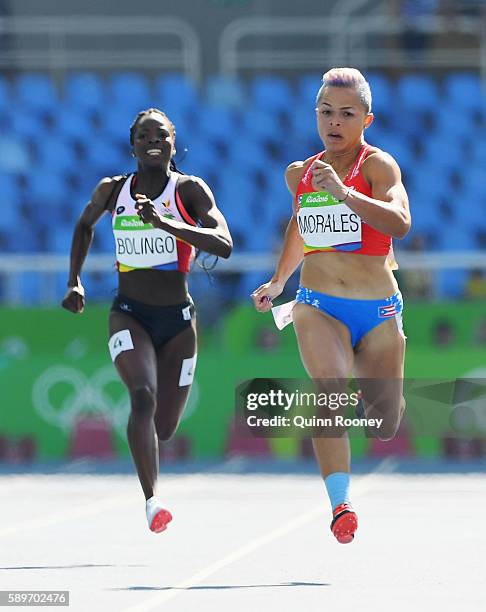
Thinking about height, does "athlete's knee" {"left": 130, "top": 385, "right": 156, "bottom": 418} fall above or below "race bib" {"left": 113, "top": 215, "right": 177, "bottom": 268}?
below

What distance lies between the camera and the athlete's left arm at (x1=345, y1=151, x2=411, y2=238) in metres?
7.68

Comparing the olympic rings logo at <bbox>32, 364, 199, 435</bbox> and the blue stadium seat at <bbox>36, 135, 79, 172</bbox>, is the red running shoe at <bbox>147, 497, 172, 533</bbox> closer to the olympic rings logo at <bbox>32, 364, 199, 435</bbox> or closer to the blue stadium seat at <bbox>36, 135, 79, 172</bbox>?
the olympic rings logo at <bbox>32, 364, 199, 435</bbox>

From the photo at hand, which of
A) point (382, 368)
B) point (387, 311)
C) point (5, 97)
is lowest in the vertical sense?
point (5, 97)

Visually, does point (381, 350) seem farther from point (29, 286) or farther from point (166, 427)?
point (29, 286)

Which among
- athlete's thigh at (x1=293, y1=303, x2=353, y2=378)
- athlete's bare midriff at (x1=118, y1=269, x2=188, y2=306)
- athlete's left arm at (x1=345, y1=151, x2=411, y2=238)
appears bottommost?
athlete's bare midriff at (x1=118, y1=269, x2=188, y2=306)

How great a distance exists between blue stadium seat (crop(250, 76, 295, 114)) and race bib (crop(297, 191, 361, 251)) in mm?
14877

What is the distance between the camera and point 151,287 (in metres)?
9.27

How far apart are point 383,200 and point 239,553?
230 cm

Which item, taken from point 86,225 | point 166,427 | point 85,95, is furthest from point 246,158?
point 166,427

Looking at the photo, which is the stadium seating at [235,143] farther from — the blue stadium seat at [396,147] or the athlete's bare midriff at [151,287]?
the athlete's bare midriff at [151,287]

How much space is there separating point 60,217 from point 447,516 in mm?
10992

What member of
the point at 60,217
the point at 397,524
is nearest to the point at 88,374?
the point at 60,217

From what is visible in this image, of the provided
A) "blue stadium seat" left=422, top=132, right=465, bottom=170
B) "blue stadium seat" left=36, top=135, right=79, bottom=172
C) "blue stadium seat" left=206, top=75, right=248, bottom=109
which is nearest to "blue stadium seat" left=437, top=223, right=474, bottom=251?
"blue stadium seat" left=422, top=132, right=465, bottom=170

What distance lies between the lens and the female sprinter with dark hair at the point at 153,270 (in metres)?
8.95
